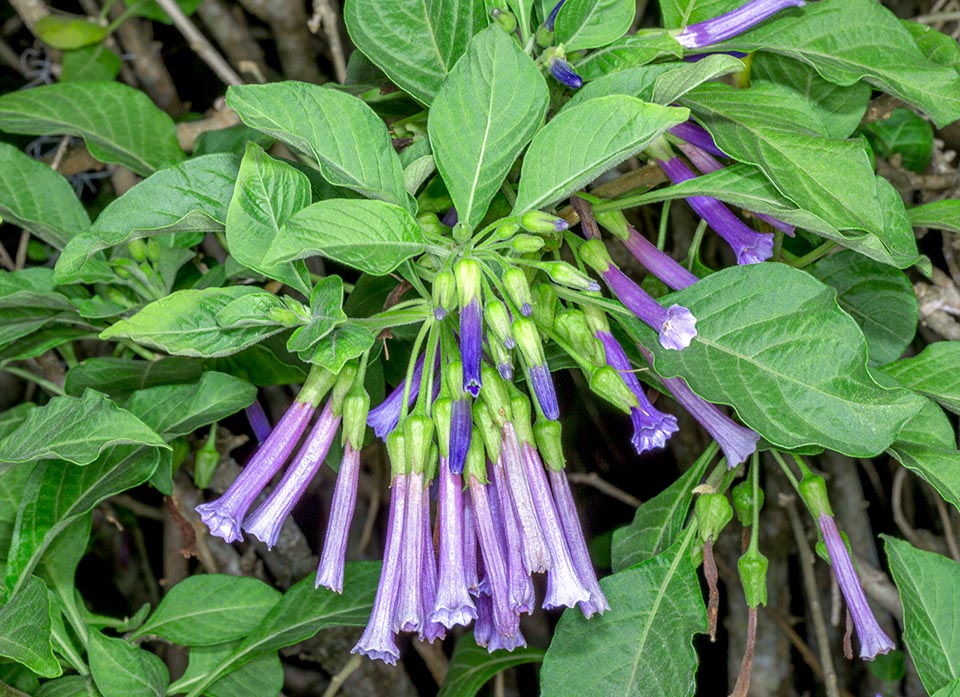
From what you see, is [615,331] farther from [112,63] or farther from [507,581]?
[112,63]

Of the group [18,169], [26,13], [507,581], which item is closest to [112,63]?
[26,13]

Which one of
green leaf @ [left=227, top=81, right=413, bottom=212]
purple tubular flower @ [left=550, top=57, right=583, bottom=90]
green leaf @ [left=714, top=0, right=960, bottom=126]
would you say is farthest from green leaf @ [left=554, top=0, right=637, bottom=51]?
green leaf @ [left=227, top=81, right=413, bottom=212]

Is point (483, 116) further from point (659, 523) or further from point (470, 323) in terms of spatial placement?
point (659, 523)

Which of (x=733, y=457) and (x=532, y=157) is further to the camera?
(x=733, y=457)

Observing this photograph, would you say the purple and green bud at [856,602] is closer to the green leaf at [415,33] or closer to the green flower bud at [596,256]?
the green flower bud at [596,256]

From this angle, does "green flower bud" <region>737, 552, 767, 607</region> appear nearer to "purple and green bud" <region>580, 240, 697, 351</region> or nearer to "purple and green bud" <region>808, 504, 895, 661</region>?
"purple and green bud" <region>808, 504, 895, 661</region>
